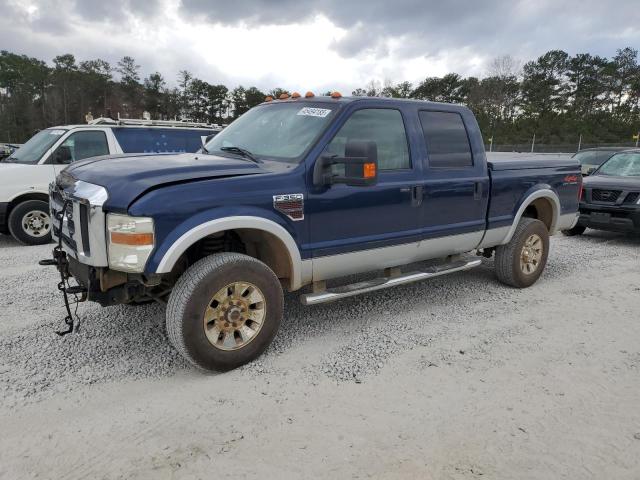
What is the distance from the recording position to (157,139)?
9.00 metres

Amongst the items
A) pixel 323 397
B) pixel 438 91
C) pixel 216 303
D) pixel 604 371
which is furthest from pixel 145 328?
pixel 438 91

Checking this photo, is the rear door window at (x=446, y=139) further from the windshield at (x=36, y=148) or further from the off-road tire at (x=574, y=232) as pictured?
the windshield at (x=36, y=148)

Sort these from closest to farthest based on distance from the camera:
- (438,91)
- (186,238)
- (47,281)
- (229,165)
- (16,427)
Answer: (16,427) < (186,238) < (229,165) < (47,281) < (438,91)

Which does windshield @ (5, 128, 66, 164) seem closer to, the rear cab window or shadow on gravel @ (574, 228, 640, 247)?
the rear cab window

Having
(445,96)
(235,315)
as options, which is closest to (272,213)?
(235,315)

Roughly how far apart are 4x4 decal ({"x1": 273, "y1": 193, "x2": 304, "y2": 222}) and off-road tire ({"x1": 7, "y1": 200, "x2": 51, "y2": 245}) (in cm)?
541

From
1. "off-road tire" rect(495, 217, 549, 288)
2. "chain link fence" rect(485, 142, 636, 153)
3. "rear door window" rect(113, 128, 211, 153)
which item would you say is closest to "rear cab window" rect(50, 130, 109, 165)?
"rear door window" rect(113, 128, 211, 153)

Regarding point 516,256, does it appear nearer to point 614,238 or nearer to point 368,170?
point 368,170

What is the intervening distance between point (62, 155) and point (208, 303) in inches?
239

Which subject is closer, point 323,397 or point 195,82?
point 323,397

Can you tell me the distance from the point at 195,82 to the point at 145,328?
6811cm

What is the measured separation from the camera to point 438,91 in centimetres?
6456

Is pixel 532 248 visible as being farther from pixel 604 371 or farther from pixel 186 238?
pixel 186 238

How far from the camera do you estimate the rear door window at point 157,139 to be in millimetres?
8641
